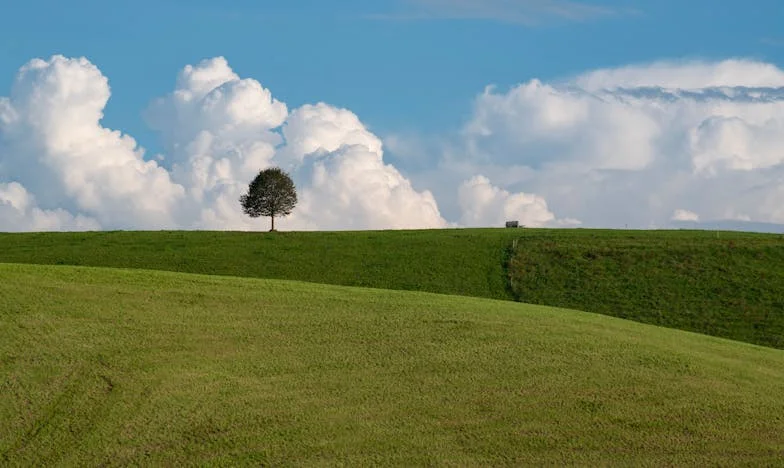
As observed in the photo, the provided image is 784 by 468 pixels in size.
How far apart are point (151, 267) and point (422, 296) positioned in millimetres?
22258

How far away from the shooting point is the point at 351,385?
21484 mm

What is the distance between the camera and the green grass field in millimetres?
42219

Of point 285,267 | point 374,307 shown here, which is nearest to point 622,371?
point 374,307

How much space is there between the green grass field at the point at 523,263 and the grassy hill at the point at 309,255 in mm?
63

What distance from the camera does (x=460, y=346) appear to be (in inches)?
965

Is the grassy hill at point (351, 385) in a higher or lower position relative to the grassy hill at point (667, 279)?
lower

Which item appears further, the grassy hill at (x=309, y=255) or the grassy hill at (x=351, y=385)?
the grassy hill at (x=309, y=255)

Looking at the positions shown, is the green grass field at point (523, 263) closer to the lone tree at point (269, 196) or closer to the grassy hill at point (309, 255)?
the grassy hill at point (309, 255)

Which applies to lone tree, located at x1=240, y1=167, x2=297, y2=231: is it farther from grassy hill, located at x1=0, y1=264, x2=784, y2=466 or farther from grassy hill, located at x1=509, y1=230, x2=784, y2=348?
grassy hill, located at x1=0, y1=264, x2=784, y2=466

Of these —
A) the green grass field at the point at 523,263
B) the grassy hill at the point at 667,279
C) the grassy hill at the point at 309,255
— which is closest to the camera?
the grassy hill at the point at 667,279

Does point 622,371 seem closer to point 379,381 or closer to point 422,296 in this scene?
point 379,381

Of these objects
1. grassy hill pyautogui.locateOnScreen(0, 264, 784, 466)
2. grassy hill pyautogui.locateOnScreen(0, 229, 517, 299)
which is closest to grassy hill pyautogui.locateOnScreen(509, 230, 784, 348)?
grassy hill pyautogui.locateOnScreen(0, 229, 517, 299)

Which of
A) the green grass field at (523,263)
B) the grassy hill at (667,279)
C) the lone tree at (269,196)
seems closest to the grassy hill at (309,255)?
the green grass field at (523,263)

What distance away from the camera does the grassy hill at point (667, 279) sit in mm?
40750
